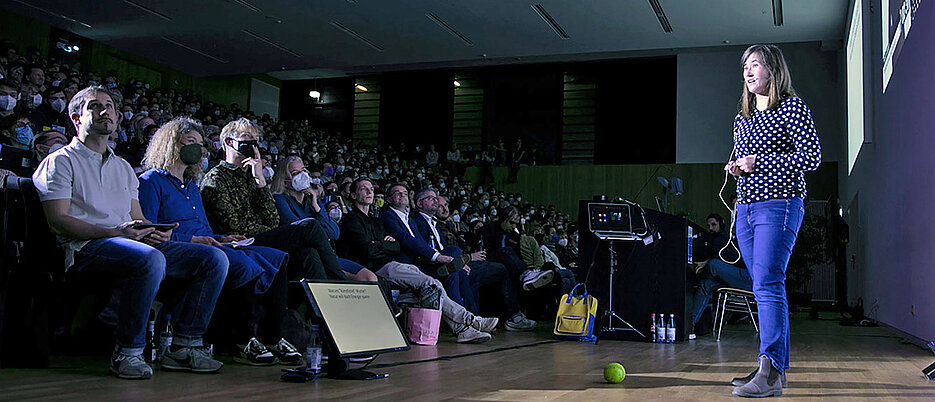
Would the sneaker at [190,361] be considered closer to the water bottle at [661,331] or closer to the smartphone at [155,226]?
the smartphone at [155,226]

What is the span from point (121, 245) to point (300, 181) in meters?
1.89

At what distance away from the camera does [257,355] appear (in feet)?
10.9

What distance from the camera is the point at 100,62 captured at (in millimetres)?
13969

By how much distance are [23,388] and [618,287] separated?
13.7ft

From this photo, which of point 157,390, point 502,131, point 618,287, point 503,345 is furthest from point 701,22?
point 157,390

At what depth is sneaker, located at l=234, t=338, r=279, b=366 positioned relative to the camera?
3311 mm

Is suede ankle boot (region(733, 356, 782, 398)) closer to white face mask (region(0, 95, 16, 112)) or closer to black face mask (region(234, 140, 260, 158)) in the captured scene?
black face mask (region(234, 140, 260, 158))

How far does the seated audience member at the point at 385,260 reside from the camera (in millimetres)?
4953

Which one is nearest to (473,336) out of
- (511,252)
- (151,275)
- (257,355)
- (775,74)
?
(257,355)

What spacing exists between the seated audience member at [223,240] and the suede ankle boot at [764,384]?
6.16ft

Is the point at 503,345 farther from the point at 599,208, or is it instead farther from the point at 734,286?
the point at 734,286

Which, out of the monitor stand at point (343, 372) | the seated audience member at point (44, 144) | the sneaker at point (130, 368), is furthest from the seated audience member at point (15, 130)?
the monitor stand at point (343, 372)

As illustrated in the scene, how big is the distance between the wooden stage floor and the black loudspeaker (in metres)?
0.75

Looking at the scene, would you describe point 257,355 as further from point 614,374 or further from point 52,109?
point 52,109
